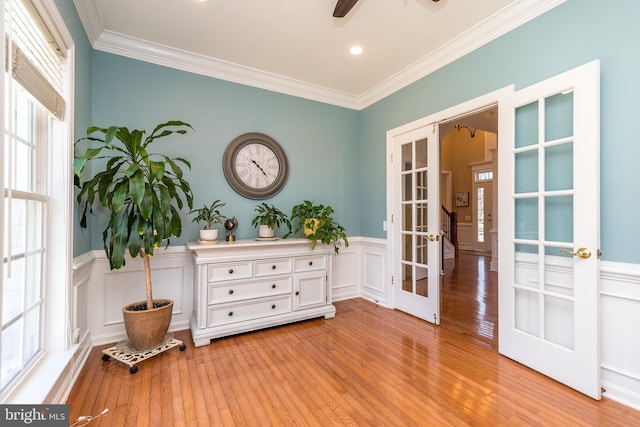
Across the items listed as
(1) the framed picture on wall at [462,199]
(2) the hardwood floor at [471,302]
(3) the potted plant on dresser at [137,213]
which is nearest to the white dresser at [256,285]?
(3) the potted plant on dresser at [137,213]

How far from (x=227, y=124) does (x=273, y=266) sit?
1.64m

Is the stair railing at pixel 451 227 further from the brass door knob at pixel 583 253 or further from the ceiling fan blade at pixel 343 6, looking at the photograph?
the ceiling fan blade at pixel 343 6

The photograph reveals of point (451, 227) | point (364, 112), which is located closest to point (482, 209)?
point (451, 227)

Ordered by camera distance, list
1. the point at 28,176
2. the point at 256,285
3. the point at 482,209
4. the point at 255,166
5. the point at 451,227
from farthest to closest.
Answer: the point at 482,209, the point at 451,227, the point at 255,166, the point at 256,285, the point at 28,176

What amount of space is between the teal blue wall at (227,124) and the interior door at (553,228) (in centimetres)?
203

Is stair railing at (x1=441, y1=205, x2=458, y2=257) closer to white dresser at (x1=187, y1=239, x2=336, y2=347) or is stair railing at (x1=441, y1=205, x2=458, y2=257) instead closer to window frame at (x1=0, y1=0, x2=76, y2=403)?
white dresser at (x1=187, y1=239, x2=336, y2=347)

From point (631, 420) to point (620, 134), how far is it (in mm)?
1674

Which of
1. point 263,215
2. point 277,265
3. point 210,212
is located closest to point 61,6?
point 210,212

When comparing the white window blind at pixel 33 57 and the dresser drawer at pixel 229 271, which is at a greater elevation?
the white window blind at pixel 33 57

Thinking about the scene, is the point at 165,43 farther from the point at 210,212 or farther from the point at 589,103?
the point at 589,103

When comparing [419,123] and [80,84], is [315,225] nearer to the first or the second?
[419,123]

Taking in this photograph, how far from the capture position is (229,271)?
2.74 m

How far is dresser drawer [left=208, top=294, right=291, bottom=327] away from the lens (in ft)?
8.78

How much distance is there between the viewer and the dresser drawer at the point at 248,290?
8.81 feet
